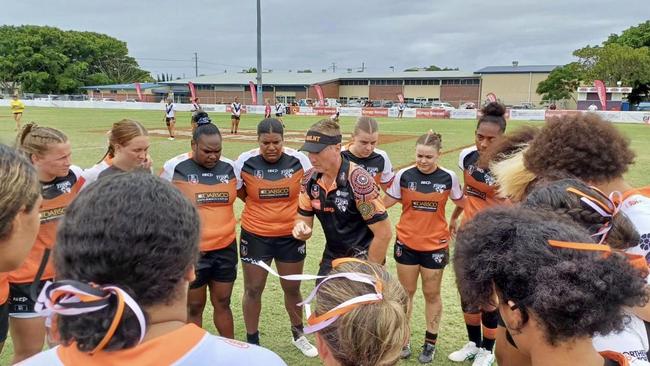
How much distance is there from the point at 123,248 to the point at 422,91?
84325 millimetres

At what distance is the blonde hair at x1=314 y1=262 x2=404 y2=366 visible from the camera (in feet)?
5.69

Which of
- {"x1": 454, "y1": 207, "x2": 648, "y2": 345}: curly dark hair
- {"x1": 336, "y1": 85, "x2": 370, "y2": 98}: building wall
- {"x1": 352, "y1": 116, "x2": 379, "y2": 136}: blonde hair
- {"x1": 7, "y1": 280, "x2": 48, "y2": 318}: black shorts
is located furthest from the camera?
{"x1": 336, "y1": 85, "x2": 370, "y2": 98}: building wall

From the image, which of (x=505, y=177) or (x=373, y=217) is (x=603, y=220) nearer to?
(x=505, y=177)

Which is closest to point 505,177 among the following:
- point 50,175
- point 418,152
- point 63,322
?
point 418,152

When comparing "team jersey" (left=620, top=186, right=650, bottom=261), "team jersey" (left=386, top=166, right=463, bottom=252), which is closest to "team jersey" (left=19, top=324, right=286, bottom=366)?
"team jersey" (left=620, top=186, right=650, bottom=261)

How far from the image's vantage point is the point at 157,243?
1.31m

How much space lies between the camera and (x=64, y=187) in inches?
150

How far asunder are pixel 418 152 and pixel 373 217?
1136 millimetres

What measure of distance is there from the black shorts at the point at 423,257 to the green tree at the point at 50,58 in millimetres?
79717

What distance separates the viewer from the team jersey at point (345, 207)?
3.59 m

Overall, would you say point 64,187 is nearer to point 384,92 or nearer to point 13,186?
point 13,186

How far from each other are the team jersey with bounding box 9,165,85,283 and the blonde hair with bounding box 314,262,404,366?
8.10 feet

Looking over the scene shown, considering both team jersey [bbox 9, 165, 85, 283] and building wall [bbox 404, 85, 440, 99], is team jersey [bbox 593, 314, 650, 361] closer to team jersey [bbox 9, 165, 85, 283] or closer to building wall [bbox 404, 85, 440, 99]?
team jersey [bbox 9, 165, 85, 283]

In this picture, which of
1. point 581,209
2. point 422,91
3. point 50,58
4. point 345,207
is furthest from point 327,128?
point 50,58
